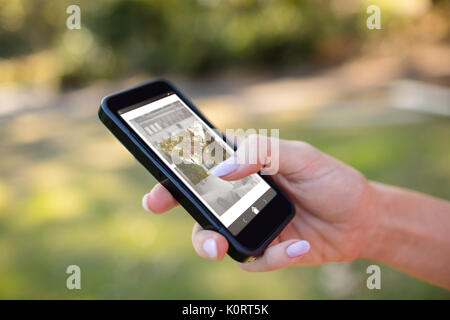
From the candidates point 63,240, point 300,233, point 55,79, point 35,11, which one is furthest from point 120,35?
point 300,233

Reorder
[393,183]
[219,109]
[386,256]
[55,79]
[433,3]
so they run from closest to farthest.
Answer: [386,256] → [393,183] → [219,109] → [433,3] → [55,79]

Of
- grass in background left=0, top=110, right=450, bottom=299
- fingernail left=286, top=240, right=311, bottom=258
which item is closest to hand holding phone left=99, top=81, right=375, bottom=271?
fingernail left=286, top=240, right=311, bottom=258

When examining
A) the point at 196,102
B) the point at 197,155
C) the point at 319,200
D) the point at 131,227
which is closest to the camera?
the point at 197,155

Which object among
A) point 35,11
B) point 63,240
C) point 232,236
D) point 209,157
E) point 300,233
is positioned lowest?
point 63,240

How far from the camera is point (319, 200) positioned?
2.00 m

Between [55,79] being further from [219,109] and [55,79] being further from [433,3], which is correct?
[433,3]

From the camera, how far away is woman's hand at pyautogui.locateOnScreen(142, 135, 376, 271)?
1.87 meters

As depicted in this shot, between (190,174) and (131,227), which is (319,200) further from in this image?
(131,227)

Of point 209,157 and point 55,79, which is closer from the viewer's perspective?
point 209,157

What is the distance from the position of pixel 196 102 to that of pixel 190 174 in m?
6.83

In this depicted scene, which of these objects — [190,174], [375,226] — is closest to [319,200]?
[375,226]

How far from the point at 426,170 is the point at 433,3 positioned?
678 cm

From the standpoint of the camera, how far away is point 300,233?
6.93 feet

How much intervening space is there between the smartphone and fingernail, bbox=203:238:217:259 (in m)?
0.06
